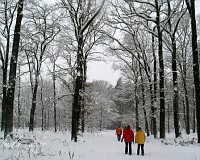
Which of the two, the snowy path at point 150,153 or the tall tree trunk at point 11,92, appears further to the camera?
the tall tree trunk at point 11,92

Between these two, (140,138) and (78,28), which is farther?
(78,28)

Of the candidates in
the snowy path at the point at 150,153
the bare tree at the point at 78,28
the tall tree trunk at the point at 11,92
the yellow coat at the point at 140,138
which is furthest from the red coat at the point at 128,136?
the tall tree trunk at the point at 11,92

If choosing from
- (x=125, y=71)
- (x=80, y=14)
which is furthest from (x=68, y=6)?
(x=125, y=71)

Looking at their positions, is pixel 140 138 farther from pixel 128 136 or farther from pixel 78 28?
pixel 78 28

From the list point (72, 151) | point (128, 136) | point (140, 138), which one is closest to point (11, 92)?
point (72, 151)

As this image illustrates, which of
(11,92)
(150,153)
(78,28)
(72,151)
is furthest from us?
(78,28)

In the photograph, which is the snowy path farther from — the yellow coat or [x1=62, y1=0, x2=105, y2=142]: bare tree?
[x1=62, y1=0, x2=105, y2=142]: bare tree

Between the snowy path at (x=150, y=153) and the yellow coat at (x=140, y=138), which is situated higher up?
the yellow coat at (x=140, y=138)

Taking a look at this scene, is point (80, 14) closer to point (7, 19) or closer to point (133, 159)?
point (7, 19)

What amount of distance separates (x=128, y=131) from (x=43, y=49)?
17962mm

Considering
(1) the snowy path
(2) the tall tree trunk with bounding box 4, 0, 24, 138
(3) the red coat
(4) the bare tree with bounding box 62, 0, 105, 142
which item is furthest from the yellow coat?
(2) the tall tree trunk with bounding box 4, 0, 24, 138

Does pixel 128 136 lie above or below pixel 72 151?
above

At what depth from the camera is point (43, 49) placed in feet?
91.9

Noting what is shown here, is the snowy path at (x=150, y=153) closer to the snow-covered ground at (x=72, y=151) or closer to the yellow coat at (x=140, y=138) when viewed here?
the snow-covered ground at (x=72, y=151)
